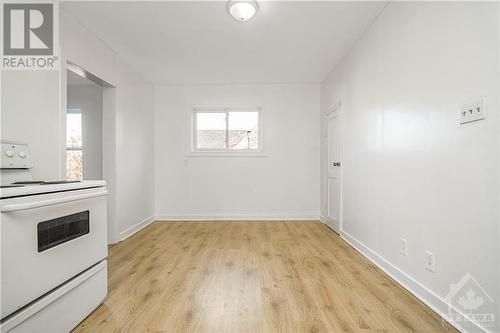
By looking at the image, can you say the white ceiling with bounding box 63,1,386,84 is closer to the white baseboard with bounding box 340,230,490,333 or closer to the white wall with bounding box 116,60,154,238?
the white wall with bounding box 116,60,154,238

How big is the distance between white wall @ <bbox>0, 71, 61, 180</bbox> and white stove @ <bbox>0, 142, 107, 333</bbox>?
0.23 metres

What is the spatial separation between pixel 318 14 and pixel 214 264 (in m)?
2.75

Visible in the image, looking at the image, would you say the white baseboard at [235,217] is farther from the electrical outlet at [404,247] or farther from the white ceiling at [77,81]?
the white ceiling at [77,81]

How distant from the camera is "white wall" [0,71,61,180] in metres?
1.90

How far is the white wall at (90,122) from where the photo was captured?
4.38 meters

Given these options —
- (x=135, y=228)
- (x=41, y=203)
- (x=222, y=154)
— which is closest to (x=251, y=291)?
(x=41, y=203)

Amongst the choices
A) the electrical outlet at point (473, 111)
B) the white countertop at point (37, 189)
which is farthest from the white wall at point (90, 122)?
the electrical outlet at point (473, 111)

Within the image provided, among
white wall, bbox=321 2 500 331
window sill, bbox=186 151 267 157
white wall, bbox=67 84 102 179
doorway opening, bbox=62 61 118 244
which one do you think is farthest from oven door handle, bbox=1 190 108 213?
white wall, bbox=67 84 102 179

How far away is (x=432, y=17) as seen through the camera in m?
1.74

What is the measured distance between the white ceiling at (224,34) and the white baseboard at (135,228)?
8.12ft

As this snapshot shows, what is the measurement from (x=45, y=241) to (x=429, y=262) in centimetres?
242

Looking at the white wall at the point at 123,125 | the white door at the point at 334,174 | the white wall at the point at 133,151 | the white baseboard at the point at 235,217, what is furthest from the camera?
the white baseboard at the point at 235,217

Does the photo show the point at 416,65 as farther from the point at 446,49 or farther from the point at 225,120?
the point at 225,120

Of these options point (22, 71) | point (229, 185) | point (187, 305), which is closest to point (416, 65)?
point (187, 305)
